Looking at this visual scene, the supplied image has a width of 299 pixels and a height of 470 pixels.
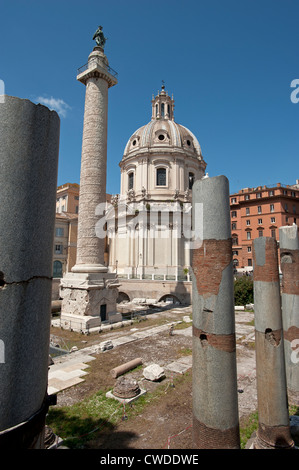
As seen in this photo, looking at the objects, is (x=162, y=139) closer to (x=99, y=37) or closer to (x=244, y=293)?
(x=99, y=37)

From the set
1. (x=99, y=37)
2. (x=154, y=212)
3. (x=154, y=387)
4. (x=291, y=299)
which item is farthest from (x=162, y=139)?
(x=154, y=387)

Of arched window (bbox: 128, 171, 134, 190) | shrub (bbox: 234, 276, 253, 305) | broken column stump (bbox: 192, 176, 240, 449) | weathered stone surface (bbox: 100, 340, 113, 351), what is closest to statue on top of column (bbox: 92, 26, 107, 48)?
arched window (bbox: 128, 171, 134, 190)

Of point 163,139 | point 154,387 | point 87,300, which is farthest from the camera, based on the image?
point 163,139

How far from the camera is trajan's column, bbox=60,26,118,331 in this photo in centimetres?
1670

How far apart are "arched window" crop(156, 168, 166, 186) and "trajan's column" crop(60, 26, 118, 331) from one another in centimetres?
1739

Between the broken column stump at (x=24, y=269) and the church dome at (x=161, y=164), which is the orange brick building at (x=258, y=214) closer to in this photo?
the church dome at (x=161, y=164)

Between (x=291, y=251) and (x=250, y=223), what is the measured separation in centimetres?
4113

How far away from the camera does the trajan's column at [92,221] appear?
16.7 m

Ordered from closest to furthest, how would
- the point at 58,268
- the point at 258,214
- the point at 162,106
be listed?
1. the point at 58,268
2. the point at 162,106
3. the point at 258,214

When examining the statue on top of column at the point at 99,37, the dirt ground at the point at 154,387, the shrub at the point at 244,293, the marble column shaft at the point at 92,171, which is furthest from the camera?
the shrub at the point at 244,293

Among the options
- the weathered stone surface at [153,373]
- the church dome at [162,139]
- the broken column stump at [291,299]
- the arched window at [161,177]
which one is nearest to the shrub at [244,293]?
the broken column stump at [291,299]

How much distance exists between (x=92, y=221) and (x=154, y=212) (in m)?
15.7

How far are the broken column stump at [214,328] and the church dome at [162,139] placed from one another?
32060 mm

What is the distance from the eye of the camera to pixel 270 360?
5.91 meters
